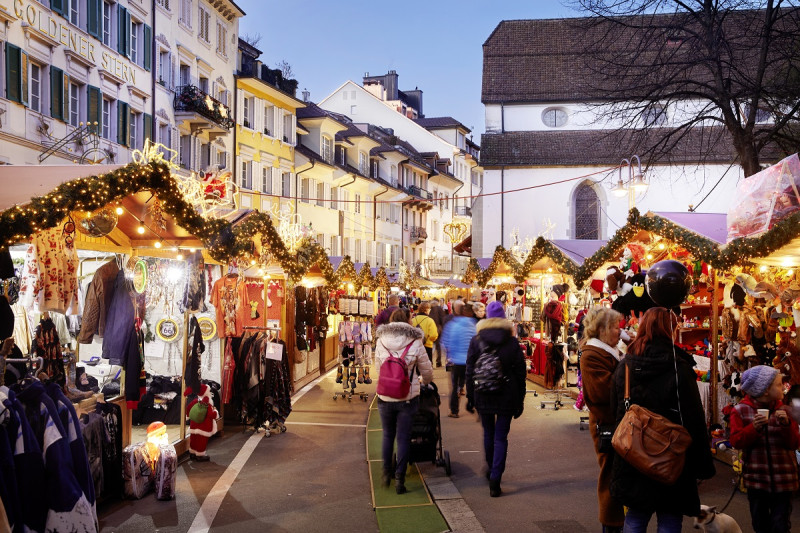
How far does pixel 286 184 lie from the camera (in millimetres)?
39188

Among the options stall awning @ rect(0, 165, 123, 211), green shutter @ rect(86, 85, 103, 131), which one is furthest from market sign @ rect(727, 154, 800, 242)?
green shutter @ rect(86, 85, 103, 131)

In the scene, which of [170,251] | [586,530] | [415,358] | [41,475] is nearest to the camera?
[41,475]

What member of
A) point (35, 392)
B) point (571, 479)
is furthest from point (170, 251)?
point (571, 479)

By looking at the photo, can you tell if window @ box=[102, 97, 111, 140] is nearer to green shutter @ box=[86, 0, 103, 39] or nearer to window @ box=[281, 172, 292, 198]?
green shutter @ box=[86, 0, 103, 39]

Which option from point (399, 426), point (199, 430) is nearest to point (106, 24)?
point (199, 430)

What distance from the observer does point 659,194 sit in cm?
3900

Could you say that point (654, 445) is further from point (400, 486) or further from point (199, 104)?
point (199, 104)

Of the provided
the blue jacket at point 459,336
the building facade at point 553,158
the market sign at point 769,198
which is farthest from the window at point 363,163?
the market sign at point 769,198

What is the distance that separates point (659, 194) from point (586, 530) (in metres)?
34.7

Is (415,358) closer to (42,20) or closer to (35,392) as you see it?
(35,392)

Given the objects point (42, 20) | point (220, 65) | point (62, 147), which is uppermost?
point (220, 65)

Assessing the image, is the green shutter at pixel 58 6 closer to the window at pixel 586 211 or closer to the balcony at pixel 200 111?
the balcony at pixel 200 111

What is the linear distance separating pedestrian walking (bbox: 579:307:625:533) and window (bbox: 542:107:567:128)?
3700cm

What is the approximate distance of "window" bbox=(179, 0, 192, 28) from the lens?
29562mm
